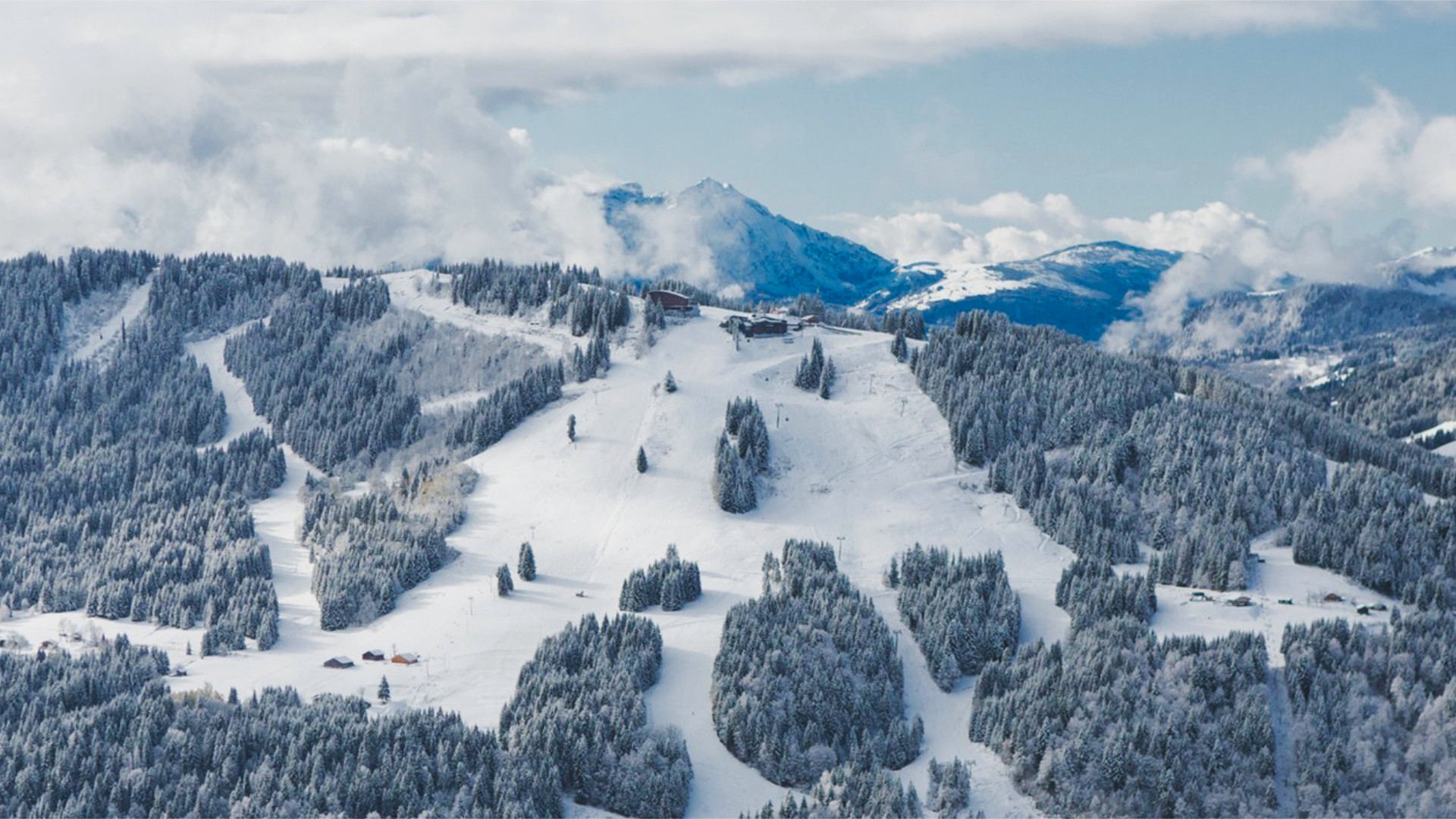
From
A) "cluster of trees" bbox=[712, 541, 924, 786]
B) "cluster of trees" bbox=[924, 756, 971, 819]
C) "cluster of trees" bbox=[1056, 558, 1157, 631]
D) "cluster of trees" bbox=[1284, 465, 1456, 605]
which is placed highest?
"cluster of trees" bbox=[1284, 465, 1456, 605]

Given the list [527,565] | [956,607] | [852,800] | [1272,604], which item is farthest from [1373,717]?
[527,565]

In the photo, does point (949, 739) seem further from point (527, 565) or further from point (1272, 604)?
point (527, 565)

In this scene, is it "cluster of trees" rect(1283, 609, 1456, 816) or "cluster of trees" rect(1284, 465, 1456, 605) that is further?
"cluster of trees" rect(1284, 465, 1456, 605)

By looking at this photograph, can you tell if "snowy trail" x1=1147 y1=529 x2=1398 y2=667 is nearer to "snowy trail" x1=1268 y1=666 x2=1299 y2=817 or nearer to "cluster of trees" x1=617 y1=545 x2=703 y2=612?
"snowy trail" x1=1268 y1=666 x2=1299 y2=817

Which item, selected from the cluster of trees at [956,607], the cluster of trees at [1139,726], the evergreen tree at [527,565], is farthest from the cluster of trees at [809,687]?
the evergreen tree at [527,565]

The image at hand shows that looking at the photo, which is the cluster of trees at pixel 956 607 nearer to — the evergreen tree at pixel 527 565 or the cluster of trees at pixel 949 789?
the cluster of trees at pixel 949 789

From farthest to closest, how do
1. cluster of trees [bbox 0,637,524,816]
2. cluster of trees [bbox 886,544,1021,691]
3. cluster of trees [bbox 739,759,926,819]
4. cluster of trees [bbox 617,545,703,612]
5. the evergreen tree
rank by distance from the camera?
the evergreen tree, cluster of trees [bbox 617,545,703,612], cluster of trees [bbox 886,544,1021,691], cluster of trees [bbox 739,759,926,819], cluster of trees [bbox 0,637,524,816]

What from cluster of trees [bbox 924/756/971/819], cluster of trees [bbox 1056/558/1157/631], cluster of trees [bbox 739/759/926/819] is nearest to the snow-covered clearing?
cluster of trees [bbox 1056/558/1157/631]
